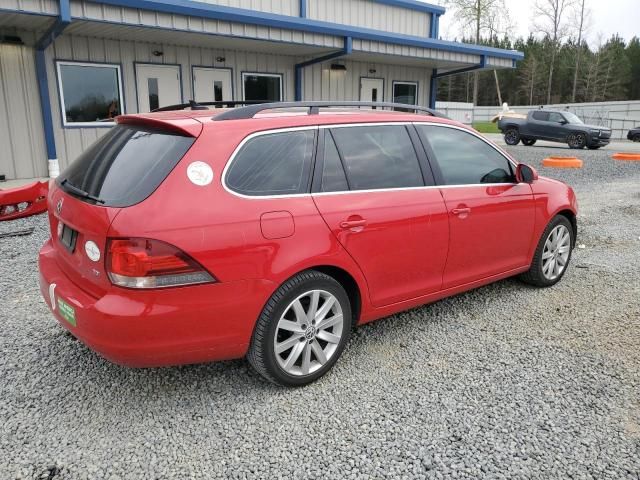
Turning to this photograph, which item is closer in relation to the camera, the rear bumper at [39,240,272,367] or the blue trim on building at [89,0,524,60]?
the rear bumper at [39,240,272,367]

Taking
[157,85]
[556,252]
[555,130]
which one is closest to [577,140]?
[555,130]

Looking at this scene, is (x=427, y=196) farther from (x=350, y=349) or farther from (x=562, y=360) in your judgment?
(x=562, y=360)

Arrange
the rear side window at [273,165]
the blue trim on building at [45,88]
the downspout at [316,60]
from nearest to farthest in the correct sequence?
the rear side window at [273,165], the blue trim on building at [45,88], the downspout at [316,60]

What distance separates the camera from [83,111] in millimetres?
11023

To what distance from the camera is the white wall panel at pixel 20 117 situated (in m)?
10.1

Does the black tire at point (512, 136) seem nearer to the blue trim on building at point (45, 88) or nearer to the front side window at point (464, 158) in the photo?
the blue trim on building at point (45, 88)

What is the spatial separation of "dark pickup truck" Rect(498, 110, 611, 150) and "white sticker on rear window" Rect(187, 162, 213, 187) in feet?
70.5

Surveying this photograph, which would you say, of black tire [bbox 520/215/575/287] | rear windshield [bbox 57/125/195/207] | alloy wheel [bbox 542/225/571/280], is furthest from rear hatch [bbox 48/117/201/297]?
alloy wheel [bbox 542/225/571/280]

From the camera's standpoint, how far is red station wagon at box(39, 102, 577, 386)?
2.57 m

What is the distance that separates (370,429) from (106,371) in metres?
1.74

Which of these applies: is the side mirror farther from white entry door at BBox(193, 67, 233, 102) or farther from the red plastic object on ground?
white entry door at BBox(193, 67, 233, 102)

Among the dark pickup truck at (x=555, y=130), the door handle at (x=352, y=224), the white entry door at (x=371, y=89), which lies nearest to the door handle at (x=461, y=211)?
the door handle at (x=352, y=224)

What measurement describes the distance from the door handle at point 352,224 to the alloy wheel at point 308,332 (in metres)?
0.42

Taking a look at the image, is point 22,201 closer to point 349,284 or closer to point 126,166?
point 126,166
